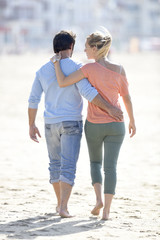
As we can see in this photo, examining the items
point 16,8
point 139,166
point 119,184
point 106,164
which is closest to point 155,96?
point 139,166

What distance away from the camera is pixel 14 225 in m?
3.93

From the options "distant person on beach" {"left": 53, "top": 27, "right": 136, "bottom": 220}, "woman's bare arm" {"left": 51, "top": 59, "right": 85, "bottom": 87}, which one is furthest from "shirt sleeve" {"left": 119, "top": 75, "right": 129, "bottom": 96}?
"woman's bare arm" {"left": 51, "top": 59, "right": 85, "bottom": 87}

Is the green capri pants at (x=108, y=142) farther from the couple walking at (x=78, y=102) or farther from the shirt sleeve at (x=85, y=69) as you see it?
the shirt sleeve at (x=85, y=69)

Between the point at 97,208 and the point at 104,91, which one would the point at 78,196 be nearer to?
the point at 97,208

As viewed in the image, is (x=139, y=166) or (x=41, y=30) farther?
(x=41, y=30)

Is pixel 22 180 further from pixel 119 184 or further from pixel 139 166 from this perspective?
pixel 139 166

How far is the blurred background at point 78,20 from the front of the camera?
83.8m

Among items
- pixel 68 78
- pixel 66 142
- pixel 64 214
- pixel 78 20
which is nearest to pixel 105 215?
pixel 64 214

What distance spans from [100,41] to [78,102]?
46 cm

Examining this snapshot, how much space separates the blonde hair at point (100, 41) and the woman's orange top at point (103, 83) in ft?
0.34

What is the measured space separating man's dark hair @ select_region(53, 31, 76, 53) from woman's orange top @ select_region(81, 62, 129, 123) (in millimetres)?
202

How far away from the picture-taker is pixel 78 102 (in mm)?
4137

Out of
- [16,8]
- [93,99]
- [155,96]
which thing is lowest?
[155,96]

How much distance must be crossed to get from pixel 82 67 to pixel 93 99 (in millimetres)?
247
